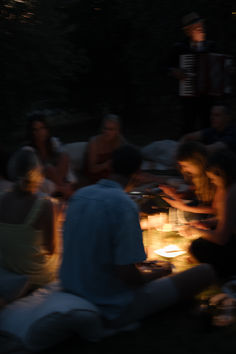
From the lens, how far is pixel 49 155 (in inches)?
244

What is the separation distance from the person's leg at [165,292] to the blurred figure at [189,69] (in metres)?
4.49

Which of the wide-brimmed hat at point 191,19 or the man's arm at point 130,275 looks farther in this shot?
the wide-brimmed hat at point 191,19

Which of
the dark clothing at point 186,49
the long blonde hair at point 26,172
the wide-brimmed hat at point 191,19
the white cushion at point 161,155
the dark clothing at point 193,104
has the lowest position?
the white cushion at point 161,155

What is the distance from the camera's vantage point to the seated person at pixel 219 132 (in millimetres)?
6254

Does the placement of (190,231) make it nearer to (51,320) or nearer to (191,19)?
(51,320)

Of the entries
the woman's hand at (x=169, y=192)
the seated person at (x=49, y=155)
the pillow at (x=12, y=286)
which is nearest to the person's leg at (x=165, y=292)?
the pillow at (x=12, y=286)

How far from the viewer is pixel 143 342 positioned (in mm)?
3273

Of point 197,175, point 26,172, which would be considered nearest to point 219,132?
point 197,175

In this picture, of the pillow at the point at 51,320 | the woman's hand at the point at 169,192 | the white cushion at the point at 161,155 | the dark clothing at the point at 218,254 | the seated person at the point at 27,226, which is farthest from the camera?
the white cushion at the point at 161,155

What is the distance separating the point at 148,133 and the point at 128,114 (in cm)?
172

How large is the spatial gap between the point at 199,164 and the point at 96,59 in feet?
34.1

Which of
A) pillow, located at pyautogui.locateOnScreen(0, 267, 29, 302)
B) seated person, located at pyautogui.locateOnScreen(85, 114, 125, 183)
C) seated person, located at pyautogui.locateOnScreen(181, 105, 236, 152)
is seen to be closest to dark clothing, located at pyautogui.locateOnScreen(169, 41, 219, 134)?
seated person, located at pyautogui.locateOnScreen(181, 105, 236, 152)

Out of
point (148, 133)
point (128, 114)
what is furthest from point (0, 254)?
point (128, 114)

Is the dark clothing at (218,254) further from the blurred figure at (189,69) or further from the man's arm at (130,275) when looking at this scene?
the blurred figure at (189,69)
